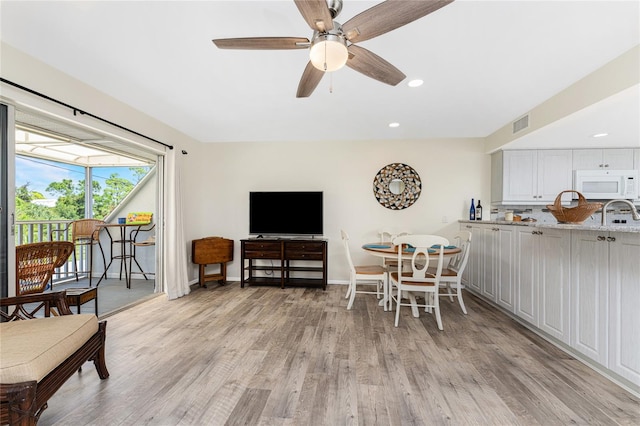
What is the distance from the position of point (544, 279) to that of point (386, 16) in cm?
263

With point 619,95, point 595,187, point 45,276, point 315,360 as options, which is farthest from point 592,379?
point 45,276

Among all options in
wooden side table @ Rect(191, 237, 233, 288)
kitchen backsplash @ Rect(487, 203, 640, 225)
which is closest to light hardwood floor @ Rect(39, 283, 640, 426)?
wooden side table @ Rect(191, 237, 233, 288)

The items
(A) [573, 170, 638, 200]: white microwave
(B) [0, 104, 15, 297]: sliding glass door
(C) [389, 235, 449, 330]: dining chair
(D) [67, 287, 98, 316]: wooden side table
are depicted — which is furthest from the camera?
(A) [573, 170, 638, 200]: white microwave

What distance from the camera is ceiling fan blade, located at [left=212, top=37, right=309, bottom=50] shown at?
1.50 metres

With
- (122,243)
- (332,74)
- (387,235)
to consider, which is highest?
(332,74)

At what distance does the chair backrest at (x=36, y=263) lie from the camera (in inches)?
84.7

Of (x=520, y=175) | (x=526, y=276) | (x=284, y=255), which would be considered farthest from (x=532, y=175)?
(x=284, y=255)

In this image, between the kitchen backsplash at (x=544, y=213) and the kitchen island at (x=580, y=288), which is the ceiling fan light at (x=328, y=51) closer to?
the kitchen island at (x=580, y=288)

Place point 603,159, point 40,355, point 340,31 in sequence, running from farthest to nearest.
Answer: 1. point 603,159
2. point 340,31
3. point 40,355

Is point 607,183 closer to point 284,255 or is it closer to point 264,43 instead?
point 284,255

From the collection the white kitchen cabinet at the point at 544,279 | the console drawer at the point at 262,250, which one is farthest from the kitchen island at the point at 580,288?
the console drawer at the point at 262,250

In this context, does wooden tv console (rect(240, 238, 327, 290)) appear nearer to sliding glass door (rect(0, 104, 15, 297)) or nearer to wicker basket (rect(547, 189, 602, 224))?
sliding glass door (rect(0, 104, 15, 297))

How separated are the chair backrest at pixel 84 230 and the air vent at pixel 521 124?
6.31m

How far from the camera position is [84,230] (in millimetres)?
4168
